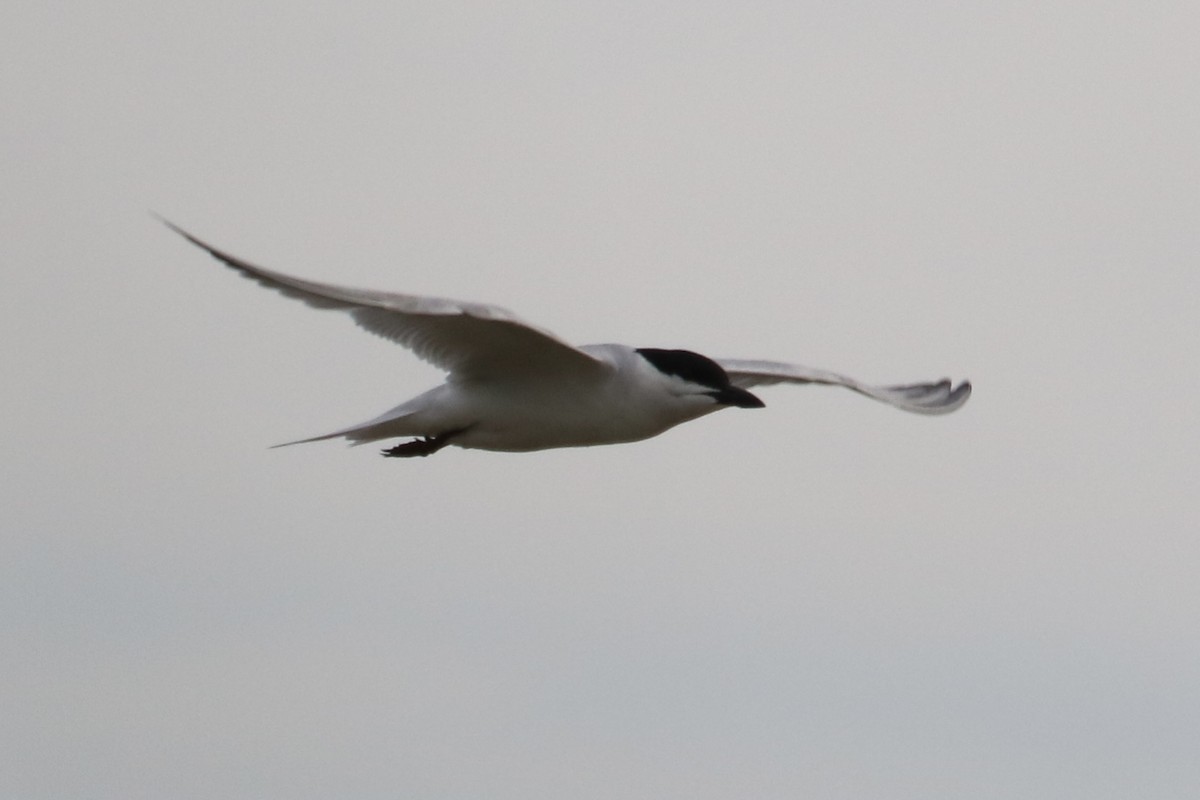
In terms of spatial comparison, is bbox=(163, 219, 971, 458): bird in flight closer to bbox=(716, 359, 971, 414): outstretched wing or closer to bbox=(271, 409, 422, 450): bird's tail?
bbox=(271, 409, 422, 450): bird's tail

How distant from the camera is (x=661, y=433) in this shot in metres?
13.1

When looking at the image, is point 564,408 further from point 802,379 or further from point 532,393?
point 802,379

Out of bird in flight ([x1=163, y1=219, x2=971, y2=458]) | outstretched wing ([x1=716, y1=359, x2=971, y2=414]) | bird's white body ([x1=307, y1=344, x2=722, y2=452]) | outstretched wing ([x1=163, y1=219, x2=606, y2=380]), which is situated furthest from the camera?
outstretched wing ([x1=716, y1=359, x2=971, y2=414])

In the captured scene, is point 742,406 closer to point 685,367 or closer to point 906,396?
point 685,367

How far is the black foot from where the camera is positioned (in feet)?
43.0

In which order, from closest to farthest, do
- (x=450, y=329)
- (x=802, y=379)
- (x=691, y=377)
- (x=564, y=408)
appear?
(x=450, y=329) → (x=564, y=408) → (x=691, y=377) → (x=802, y=379)

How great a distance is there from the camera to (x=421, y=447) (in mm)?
13219

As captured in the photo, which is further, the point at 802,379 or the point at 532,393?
the point at 802,379

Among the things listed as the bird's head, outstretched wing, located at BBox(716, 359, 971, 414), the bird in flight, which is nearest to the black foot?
the bird in flight

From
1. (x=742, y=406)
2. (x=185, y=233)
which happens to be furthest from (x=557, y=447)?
(x=185, y=233)

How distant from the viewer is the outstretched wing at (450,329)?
1055cm

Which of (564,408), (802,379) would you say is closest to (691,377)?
(564,408)

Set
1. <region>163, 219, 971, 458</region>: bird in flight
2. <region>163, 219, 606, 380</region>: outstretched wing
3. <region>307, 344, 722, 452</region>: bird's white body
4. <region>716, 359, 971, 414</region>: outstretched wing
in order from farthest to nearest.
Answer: <region>716, 359, 971, 414</region>: outstretched wing → <region>307, 344, 722, 452</region>: bird's white body → <region>163, 219, 971, 458</region>: bird in flight → <region>163, 219, 606, 380</region>: outstretched wing

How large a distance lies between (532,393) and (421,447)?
99cm
